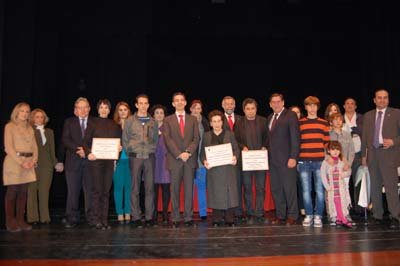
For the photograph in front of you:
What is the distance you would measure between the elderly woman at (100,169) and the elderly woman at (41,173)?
87 centimetres

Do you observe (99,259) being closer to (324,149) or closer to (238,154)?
(238,154)

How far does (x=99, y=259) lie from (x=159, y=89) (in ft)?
17.7

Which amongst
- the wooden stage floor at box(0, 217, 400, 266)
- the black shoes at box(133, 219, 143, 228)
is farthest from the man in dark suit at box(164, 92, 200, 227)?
the black shoes at box(133, 219, 143, 228)

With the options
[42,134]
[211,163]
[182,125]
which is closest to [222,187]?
[211,163]

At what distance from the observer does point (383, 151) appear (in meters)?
5.07

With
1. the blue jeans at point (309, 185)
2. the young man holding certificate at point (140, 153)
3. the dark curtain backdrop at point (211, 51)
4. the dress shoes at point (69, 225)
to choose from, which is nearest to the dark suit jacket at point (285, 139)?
the blue jeans at point (309, 185)

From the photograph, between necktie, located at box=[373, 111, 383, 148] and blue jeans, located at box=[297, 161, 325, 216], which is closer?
blue jeans, located at box=[297, 161, 325, 216]

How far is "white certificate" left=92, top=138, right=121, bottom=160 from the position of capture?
4844mm

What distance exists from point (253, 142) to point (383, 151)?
1586 mm

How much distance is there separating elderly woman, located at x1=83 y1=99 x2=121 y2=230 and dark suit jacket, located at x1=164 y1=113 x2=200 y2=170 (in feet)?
2.10

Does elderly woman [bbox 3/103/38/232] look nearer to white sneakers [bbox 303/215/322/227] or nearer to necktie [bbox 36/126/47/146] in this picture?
necktie [bbox 36/126/47/146]

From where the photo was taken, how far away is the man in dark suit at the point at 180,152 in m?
4.89

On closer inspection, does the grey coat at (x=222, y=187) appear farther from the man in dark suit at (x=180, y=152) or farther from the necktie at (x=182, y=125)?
the necktie at (x=182, y=125)

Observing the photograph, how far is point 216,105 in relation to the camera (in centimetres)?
855
